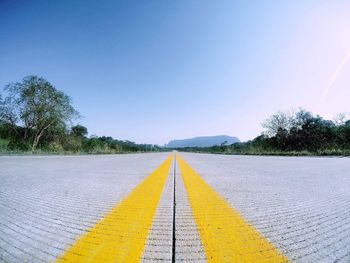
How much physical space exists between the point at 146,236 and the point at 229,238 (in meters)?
0.73

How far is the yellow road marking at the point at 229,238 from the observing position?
4.72 feet

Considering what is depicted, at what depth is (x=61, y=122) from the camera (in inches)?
1277

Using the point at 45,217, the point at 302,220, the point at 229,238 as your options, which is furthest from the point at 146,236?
the point at 302,220

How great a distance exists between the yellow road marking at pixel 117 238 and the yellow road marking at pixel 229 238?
0.54m

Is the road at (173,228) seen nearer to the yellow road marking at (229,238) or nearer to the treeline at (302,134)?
the yellow road marking at (229,238)

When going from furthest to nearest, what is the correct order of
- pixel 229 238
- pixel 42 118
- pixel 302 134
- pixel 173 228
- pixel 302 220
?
1. pixel 302 134
2. pixel 42 118
3. pixel 302 220
4. pixel 173 228
5. pixel 229 238

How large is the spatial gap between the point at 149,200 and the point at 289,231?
6.32 ft

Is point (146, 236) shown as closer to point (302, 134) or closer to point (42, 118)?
point (42, 118)

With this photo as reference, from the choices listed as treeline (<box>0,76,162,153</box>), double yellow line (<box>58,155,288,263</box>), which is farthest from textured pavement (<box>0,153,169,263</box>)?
treeline (<box>0,76,162,153</box>)

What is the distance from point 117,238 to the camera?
1761 millimetres

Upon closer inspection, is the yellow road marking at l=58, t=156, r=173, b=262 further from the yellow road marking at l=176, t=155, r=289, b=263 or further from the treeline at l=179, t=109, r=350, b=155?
the treeline at l=179, t=109, r=350, b=155

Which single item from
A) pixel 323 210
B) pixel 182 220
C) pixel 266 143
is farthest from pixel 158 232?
pixel 266 143

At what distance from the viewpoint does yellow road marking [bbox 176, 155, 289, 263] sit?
144 cm

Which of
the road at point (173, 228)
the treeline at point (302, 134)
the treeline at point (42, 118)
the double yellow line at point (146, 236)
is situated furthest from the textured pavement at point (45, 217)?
the treeline at point (302, 134)
